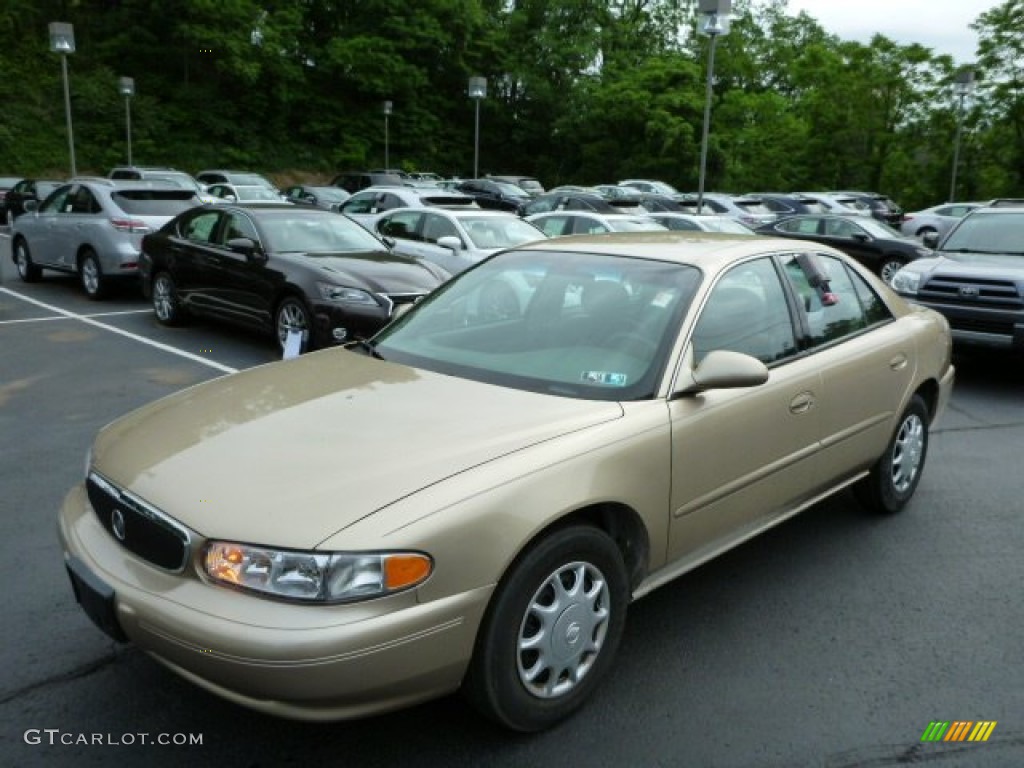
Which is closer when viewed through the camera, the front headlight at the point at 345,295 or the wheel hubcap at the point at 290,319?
the front headlight at the point at 345,295

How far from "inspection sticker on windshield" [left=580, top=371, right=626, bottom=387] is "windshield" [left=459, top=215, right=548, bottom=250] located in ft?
26.8

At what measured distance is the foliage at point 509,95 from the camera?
1416 inches

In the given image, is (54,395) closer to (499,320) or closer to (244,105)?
(499,320)

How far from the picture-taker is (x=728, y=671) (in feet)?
11.2

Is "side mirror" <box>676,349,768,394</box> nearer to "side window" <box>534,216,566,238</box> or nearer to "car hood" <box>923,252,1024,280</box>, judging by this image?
"car hood" <box>923,252,1024,280</box>

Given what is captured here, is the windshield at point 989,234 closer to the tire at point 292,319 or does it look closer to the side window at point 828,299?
the side window at point 828,299

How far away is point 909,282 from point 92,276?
9947mm

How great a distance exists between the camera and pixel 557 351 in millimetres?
3678

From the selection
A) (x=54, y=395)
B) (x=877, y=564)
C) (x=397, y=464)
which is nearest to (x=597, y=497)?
(x=397, y=464)

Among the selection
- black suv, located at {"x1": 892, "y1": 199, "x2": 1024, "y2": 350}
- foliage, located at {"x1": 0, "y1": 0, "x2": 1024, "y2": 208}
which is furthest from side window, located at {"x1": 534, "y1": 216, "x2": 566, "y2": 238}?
foliage, located at {"x1": 0, "y1": 0, "x2": 1024, "y2": 208}

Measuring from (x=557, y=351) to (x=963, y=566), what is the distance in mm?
2325

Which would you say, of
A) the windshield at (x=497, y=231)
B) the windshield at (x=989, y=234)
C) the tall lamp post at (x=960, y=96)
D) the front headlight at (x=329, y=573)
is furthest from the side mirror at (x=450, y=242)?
the tall lamp post at (x=960, y=96)

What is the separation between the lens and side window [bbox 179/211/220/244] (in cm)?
1002

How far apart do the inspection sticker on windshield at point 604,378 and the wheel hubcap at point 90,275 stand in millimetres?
10506
